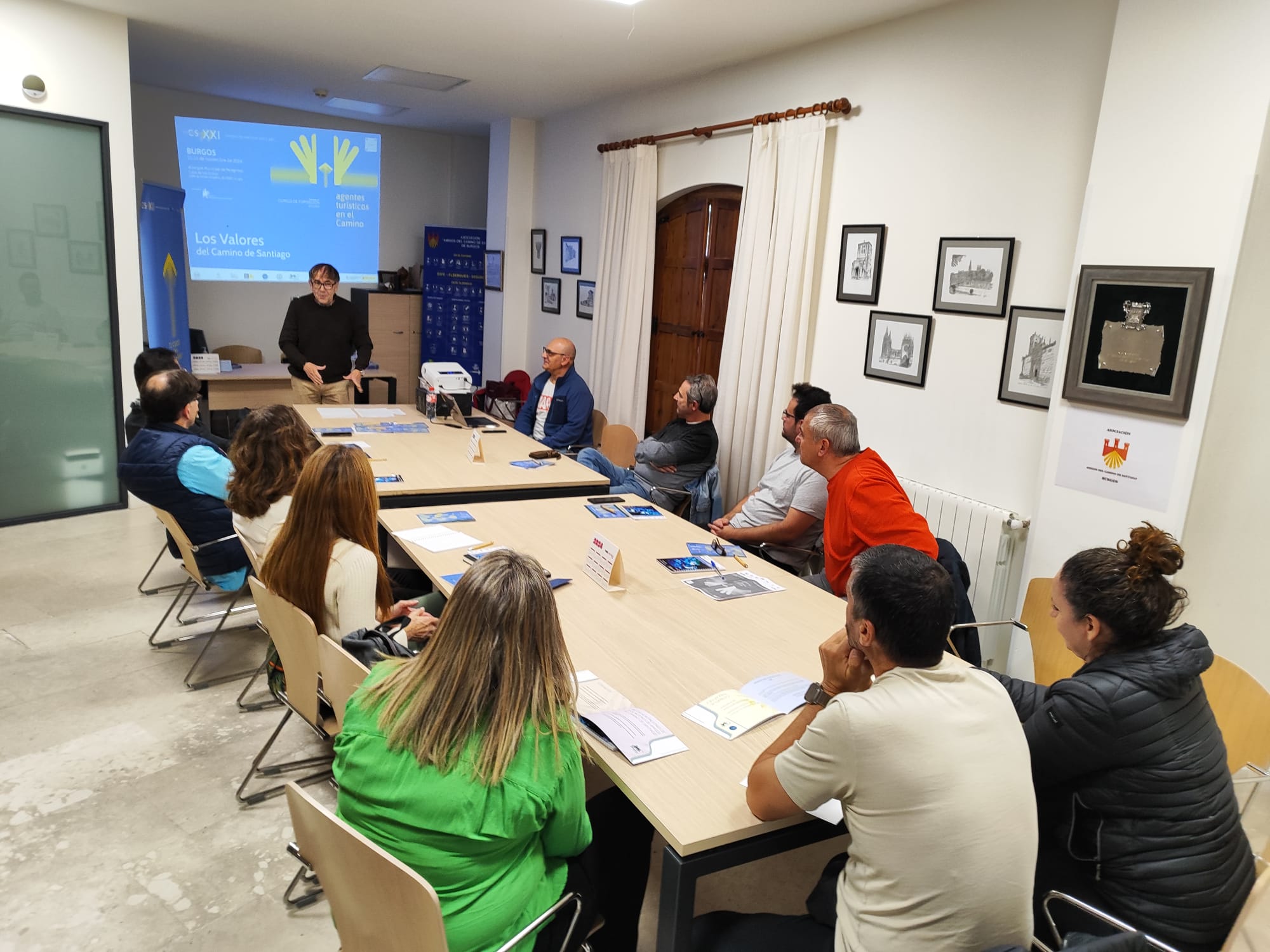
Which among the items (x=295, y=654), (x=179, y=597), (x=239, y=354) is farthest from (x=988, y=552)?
(x=239, y=354)

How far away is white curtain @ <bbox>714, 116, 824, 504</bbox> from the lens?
467 cm

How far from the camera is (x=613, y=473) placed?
4.93 m

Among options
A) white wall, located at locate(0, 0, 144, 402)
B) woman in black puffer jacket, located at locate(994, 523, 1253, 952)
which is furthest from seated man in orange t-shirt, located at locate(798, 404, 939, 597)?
white wall, located at locate(0, 0, 144, 402)

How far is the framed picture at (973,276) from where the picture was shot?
3.77 m

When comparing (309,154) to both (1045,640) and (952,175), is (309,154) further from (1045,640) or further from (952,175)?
(1045,640)

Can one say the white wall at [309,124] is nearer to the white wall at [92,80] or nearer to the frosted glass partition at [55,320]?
the white wall at [92,80]

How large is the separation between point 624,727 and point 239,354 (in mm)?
7193

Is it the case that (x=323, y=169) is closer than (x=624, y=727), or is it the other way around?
(x=624, y=727)

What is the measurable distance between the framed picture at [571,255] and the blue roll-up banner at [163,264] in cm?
293

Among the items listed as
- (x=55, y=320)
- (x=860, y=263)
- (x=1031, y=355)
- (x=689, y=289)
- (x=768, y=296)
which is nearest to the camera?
(x=1031, y=355)

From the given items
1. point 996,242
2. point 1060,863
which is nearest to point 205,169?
point 996,242

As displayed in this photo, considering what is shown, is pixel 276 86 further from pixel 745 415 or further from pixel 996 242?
pixel 996 242

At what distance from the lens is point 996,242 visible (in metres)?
3.78

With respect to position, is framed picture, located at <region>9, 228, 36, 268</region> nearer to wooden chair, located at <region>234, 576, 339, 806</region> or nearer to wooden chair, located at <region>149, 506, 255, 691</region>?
wooden chair, located at <region>149, 506, 255, 691</region>
